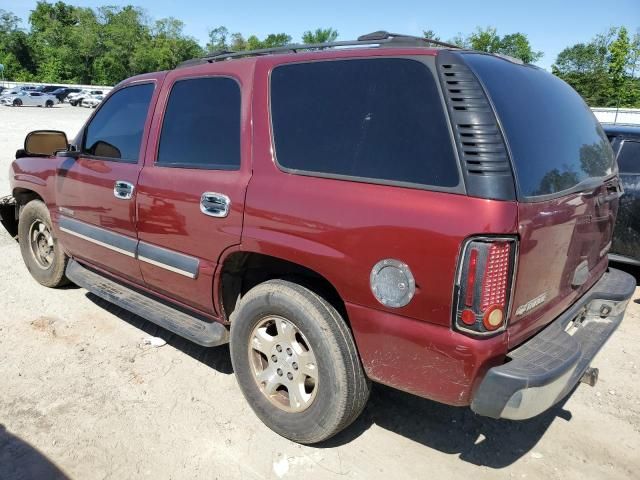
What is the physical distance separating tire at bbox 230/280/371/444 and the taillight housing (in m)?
0.66

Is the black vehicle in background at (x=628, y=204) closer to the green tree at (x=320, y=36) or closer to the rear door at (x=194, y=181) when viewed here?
the rear door at (x=194, y=181)

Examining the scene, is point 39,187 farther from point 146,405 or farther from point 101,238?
point 146,405

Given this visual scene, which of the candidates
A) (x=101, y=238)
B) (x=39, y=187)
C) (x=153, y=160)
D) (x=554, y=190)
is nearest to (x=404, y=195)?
(x=554, y=190)

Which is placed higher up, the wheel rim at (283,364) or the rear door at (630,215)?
the rear door at (630,215)

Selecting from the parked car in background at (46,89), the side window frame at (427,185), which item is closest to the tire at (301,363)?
the side window frame at (427,185)

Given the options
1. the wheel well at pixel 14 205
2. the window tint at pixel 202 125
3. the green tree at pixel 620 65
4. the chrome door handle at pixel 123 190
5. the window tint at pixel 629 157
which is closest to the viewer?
the window tint at pixel 202 125

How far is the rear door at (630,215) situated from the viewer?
5297mm

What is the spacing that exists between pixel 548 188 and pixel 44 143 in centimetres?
421

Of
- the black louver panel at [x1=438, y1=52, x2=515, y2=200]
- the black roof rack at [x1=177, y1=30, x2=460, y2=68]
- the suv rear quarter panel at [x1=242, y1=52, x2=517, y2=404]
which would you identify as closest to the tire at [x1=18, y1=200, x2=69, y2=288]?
the black roof rack at [x1=177, y1=30, x2=460, y2=68]

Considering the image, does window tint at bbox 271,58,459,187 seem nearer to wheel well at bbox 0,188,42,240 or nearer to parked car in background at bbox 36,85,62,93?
wheel well at bbox 0,188,42,240

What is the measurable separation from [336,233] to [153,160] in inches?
65.2

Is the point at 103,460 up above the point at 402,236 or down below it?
below

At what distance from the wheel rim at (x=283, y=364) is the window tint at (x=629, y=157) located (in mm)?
4475

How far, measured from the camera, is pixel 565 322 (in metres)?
2.69
